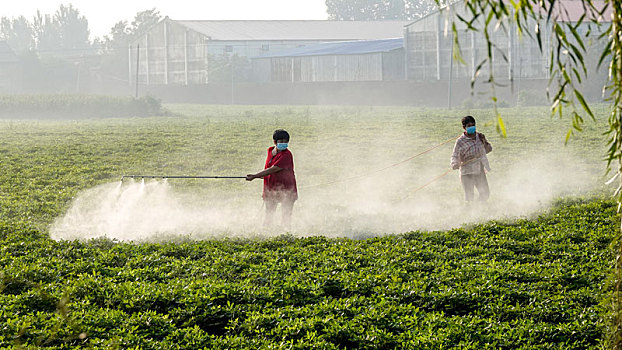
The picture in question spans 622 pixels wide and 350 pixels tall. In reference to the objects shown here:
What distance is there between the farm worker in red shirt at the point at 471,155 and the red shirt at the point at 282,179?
356 cm

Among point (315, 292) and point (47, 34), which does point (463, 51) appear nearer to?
point (315, 292)

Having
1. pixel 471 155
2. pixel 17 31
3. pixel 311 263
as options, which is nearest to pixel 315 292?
pixel 311 263

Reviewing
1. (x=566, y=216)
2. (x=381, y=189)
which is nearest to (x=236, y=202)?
(x=381, y=189)

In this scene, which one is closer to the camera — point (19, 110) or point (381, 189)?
point (381, 189)

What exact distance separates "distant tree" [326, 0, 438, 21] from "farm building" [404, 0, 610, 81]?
70.6 meters

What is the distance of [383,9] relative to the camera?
13175 cm

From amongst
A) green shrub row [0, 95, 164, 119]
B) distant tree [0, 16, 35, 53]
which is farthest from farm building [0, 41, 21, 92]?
distant tree [0, 16, 35, 53]

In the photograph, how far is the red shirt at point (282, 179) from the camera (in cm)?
1252

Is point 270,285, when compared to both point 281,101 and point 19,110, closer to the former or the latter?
point 19,110

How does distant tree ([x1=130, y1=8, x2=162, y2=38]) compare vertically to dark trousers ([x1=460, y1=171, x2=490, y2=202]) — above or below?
above

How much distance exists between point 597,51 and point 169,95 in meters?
39.8

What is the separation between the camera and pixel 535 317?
7.73 metres

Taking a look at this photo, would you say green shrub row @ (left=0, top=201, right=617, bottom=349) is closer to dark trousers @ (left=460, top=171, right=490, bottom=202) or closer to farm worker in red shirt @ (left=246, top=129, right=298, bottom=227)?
farm worker in red shirt @ (left=246, top=129, right=298, bottom=227)

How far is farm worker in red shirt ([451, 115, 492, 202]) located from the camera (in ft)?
47.1
